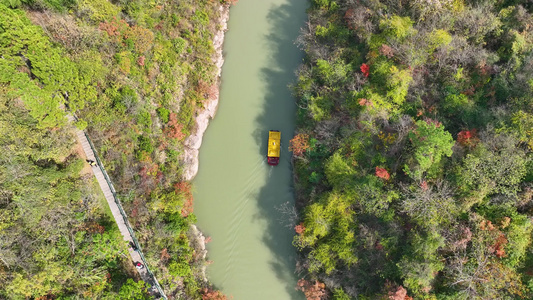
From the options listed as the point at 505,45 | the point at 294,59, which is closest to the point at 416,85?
the point at 505,45

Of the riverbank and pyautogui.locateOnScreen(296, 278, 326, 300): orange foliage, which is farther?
the riverbank

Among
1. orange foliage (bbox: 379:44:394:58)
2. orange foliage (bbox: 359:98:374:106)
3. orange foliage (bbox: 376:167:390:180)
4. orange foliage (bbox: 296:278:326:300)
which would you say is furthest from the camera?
orange foliage (bbox: 379:44:394:58)

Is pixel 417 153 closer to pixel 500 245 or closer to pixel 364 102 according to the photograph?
pixel 364 102

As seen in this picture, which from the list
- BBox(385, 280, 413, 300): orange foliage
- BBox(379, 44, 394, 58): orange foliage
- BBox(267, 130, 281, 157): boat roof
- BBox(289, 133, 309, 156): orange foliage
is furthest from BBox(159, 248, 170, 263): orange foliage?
BBox(379, 44, 394, 58): orange foliage

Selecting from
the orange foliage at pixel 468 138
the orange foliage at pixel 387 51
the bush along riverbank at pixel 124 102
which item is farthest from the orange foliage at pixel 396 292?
the orange foliage at pixel 387 51

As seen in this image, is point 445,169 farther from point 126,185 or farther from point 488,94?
point 126,185

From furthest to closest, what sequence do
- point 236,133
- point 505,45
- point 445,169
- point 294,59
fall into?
point 294,59
point 236,133
point 505,45
point 445,169

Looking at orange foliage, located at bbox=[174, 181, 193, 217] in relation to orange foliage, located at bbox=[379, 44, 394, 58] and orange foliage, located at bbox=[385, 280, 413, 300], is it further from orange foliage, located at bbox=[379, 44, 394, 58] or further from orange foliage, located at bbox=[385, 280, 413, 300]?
orange foliage, located at bbox=[379, 44, 394, 58]
